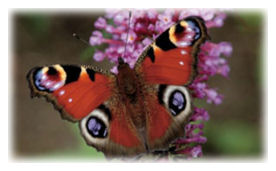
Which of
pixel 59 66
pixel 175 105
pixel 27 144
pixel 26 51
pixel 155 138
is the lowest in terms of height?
pixel 27 144

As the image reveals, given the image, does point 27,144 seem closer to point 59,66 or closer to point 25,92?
point 25,92

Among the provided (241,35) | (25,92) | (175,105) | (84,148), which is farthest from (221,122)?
(25,92)

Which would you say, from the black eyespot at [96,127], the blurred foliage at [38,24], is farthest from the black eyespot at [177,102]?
the blurred foliage at [38,24]

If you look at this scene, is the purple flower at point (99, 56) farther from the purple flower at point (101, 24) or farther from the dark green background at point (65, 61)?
the dark green background at point (65, 61)

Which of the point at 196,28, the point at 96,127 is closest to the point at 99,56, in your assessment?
the point at 96,127

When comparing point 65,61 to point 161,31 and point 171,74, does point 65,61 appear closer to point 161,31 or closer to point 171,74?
point 161,31

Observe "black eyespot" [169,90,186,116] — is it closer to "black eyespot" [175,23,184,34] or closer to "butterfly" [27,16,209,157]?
"butterfly" [27,16,209,157]
